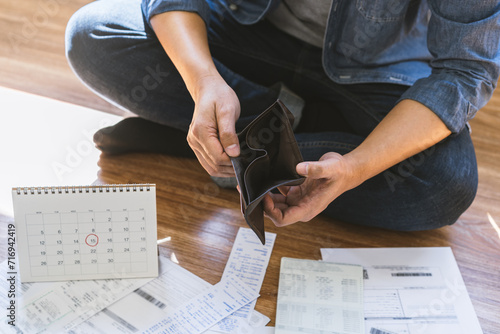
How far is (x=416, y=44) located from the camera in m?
1.33

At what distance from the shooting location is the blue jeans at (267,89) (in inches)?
47.8

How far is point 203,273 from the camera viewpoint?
1.13 meters

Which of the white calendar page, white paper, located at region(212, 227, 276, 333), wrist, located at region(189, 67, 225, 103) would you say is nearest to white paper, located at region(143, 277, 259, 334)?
white paper, located at region(212, 227, 276, 333)

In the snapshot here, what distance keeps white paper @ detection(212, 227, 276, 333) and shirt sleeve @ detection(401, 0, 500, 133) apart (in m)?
0.44

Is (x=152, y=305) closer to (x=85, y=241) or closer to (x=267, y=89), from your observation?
(x=85, y=241)

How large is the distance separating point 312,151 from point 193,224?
1.05ft

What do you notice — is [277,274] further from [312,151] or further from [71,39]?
[71,39]

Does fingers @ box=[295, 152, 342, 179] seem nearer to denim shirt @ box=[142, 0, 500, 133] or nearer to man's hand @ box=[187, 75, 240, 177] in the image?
man's hand @ box=[187, 75, 240, 177]

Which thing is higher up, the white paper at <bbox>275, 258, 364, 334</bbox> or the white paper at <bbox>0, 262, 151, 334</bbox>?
the white paper at <bbox>0, 262, 151, 334</bbox>

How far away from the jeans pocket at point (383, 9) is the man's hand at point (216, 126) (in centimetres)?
38

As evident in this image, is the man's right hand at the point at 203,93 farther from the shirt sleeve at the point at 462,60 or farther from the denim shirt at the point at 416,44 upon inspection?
the shirt sleeve at the point at 462,60

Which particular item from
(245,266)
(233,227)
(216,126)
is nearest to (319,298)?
(245,266)

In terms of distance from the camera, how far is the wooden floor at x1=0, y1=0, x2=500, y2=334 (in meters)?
1.15

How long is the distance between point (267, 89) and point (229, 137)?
A: 0.37 metres
